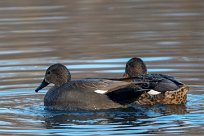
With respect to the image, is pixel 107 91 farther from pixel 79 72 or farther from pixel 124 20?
pixel 124 20

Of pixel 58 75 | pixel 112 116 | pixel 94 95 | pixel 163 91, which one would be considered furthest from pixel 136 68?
pixel 112 116

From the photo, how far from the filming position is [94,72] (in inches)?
580

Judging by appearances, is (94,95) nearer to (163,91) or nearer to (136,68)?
(163,91)

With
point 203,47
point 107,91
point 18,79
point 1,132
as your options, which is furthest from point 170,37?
point 1,132

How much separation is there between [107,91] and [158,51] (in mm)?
4500

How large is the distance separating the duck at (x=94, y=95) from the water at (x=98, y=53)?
14cm

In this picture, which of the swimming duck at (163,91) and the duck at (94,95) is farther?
the swimming duck at (163,91)

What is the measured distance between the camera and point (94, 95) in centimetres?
1221

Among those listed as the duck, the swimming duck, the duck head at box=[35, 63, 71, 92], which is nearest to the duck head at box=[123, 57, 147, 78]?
the swimming duck

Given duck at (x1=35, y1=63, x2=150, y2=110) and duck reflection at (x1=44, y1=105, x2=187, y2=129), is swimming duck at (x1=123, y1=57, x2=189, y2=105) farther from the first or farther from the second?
duck at (x1=35, y1=63, x2=150, y2=110)

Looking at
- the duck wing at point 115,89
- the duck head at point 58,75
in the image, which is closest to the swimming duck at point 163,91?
the duck wing at point 115,89

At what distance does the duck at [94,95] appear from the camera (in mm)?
12016

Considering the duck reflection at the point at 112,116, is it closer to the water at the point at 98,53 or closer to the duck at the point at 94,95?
the water at the point at 98,53

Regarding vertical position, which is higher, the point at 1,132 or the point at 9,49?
the point at 9,49
